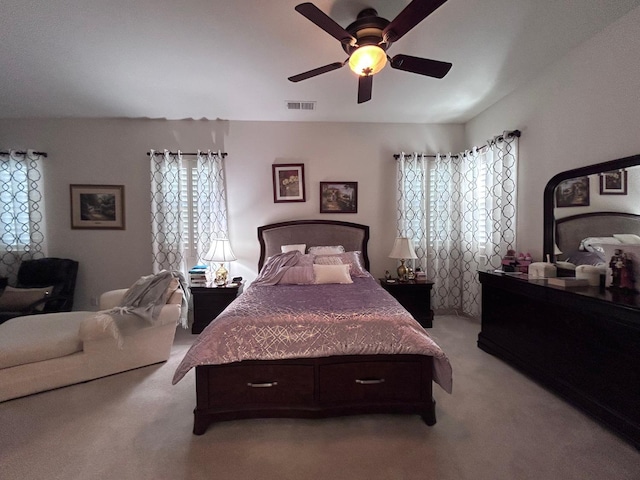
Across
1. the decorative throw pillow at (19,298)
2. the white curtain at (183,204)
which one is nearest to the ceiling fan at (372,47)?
the white curtain at (183,204)

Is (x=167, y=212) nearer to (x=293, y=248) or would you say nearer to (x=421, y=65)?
(x=293, y=248)

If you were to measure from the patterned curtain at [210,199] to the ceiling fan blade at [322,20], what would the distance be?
2620 mm

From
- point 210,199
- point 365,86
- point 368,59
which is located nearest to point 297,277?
point 210,199

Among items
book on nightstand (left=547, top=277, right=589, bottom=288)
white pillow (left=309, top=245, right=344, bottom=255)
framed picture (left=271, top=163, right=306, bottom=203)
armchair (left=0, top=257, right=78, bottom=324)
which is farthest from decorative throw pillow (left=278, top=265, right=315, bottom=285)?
armchair (left=0, top=257, right=78, bottom=324)

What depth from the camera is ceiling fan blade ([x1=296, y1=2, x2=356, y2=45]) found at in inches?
58.7

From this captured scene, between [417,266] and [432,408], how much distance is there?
2498 millimetres

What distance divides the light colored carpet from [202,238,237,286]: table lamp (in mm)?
1608

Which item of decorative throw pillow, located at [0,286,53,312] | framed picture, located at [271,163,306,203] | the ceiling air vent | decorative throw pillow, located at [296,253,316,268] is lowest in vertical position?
decorative throw pillow, located at [0,286,53,312]

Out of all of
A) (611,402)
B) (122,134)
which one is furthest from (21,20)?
(611,402)

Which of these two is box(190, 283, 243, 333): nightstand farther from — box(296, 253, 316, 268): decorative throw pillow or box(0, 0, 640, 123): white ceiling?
box(0, 0, 640, 123): white ceiling

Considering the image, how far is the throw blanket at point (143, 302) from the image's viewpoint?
7.78 ft

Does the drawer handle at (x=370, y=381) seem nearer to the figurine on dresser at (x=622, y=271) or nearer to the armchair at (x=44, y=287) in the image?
the figurine on dresser at (x=622, y=271)

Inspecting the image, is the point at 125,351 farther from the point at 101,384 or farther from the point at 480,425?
the point at 480,425

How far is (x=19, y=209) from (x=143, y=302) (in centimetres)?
288
